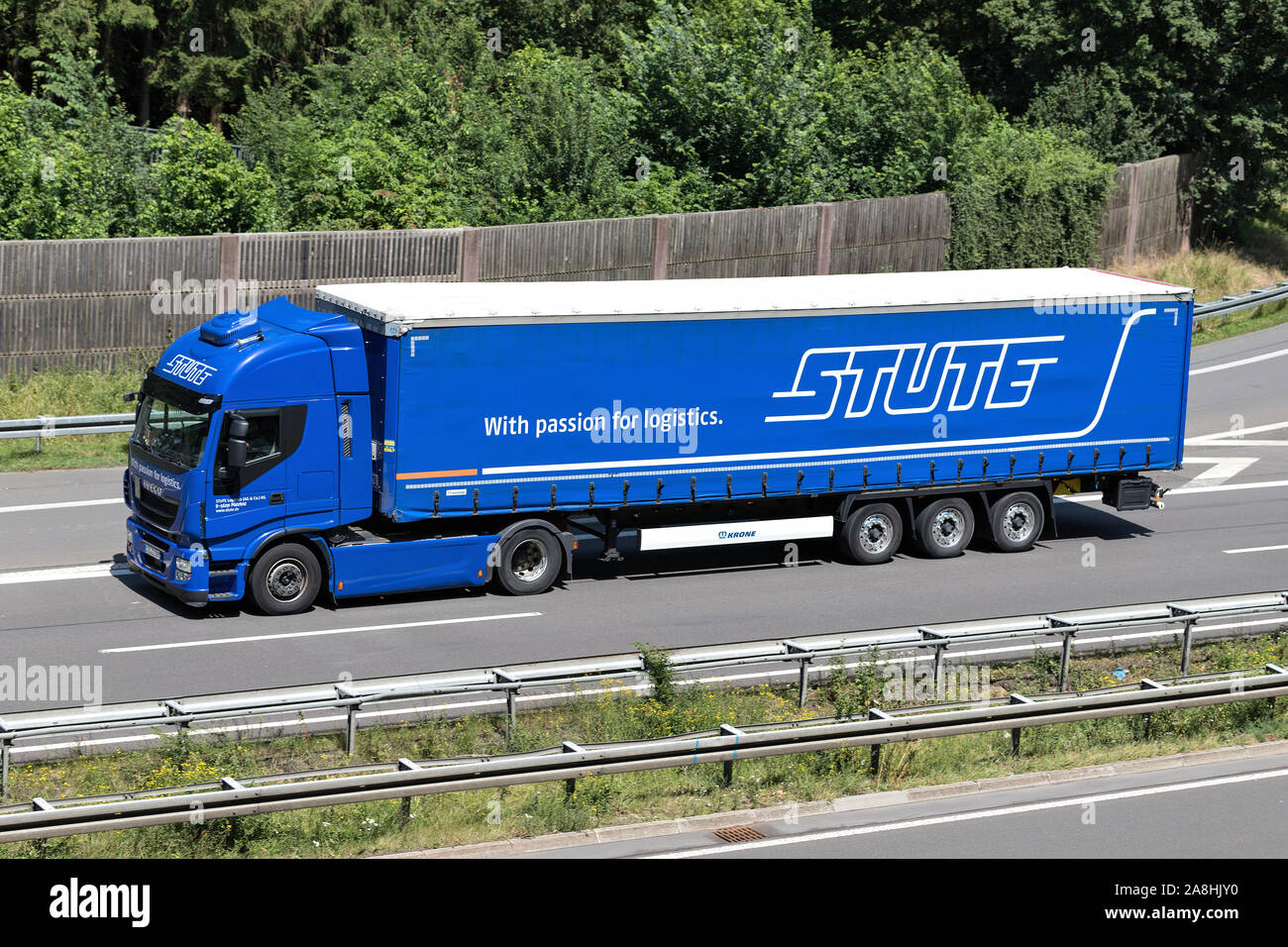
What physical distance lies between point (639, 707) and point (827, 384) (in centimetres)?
738

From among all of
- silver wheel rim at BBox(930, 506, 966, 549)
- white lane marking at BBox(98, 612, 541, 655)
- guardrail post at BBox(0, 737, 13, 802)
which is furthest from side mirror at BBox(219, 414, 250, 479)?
silver wheel rim at BBox(930, 506, 966, 549)

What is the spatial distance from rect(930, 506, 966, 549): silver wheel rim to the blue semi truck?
3 cm

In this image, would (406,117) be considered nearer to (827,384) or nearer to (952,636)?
(827,384)

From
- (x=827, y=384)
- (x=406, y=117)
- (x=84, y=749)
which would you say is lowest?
(x=84, y=749)

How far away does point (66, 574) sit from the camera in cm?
1911

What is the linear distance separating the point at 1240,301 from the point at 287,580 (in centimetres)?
2767

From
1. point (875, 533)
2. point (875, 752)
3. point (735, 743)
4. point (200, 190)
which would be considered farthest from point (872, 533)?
point (200, 190)

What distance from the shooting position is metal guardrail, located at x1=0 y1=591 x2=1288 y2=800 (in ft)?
40.8

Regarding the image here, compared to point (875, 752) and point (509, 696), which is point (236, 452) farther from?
point (875, 752)

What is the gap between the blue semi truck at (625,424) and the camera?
17.9 meters

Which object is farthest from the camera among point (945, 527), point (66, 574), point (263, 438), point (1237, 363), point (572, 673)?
point (1237, 363)

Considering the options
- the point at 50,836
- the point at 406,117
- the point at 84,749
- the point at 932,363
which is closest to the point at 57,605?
the point at 84,749
